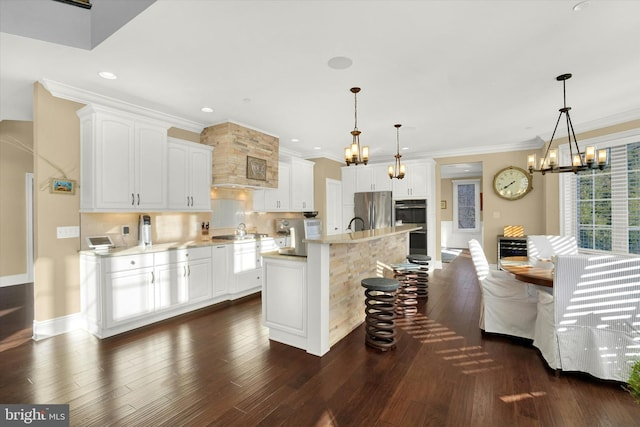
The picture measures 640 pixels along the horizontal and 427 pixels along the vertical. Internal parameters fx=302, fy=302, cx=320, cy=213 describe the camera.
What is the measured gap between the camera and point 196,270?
409 centimetres

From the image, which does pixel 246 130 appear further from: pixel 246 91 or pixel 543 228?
pixel 543 228

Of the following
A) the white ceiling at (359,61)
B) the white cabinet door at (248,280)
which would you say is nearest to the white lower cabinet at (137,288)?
the white cabinet door at (248,280)

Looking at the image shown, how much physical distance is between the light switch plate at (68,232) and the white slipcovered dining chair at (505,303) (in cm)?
454

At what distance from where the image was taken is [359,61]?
2832 mm

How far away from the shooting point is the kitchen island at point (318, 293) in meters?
2.81

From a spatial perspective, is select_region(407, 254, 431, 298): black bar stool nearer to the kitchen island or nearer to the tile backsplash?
the kitchen island

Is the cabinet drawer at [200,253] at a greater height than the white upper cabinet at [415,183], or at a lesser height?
lesser

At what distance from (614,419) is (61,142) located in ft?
17.9

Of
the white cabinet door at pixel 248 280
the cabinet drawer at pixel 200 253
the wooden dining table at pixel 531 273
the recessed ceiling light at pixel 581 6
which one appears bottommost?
the white cabinet door at pixel 248 280

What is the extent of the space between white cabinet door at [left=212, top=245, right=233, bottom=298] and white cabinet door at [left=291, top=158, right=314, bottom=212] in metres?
2.18

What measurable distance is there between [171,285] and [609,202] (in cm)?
654

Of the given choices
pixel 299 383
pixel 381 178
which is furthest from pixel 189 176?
pixel 381 178

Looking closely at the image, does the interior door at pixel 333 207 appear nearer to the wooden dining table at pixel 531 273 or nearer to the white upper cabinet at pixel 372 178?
the white upper cabinet at pixel 372 178

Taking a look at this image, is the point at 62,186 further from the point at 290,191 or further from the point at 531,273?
the point at 531,273
